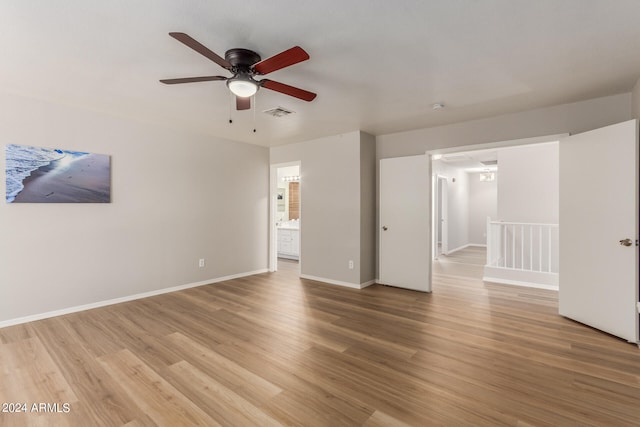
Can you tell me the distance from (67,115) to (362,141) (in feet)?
12.7

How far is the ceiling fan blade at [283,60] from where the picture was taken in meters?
1.88

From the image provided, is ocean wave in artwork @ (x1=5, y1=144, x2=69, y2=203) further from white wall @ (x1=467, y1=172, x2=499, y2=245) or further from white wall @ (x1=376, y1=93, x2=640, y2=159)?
white wall @ (x1=467, y1=172, x2=499, y2=245)

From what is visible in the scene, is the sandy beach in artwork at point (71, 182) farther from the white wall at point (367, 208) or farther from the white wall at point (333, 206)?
the white wall at point (367, 208)

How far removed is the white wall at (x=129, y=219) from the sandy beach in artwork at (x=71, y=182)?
9 cm

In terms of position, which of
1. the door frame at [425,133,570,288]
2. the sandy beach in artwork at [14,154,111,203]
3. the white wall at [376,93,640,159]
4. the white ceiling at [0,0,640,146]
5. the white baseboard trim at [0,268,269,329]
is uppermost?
the white ceiling at [0,0,640,146]

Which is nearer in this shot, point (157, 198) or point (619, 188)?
Answer: point (619, 188)

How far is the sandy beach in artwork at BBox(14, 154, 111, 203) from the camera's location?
3449mm

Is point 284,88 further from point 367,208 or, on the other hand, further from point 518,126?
point 518,126

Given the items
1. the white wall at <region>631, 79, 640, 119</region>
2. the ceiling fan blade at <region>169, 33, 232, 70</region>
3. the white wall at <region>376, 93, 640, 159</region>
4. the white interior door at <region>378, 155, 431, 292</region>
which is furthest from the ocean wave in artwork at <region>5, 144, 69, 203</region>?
the white wall at <region>631, 79, 640, 119</region>

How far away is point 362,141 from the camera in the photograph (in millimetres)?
4875

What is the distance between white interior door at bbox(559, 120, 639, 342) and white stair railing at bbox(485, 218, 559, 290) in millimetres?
1794

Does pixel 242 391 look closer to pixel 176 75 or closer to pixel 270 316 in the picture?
pixel 270 316

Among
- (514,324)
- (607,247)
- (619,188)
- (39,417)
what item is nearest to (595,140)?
(619,188)

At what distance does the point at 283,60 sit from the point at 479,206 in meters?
9.87
